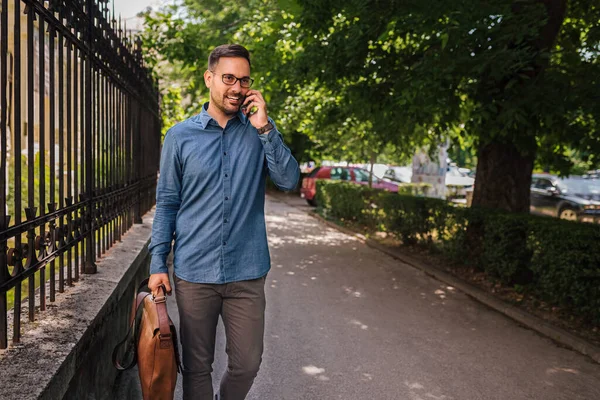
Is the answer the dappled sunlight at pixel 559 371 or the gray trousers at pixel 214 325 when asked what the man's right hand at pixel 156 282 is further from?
the dappled sunlight at pixel 559 371

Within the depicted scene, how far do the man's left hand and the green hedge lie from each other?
464 cm

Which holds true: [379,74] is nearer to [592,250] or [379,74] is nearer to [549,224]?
[549,224]

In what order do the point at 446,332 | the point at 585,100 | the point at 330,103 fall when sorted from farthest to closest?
the point at 330,103
the point at 585,100
the point at 446,332

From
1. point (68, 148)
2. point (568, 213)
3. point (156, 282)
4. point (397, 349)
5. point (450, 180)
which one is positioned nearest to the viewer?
point (156, 282)

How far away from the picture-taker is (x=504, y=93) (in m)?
7.98

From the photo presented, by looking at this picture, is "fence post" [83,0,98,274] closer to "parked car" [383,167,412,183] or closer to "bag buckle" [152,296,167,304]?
"bag buckle" [152,296,167,304]

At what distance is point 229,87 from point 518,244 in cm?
620

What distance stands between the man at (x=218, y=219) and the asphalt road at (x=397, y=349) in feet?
4.84

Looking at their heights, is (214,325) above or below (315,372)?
above

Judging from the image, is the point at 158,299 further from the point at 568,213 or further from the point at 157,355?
the point at 568,213

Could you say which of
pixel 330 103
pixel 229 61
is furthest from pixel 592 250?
pixel 330 103

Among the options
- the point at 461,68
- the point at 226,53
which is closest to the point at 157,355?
the point at 226,53

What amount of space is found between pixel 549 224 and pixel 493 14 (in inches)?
100

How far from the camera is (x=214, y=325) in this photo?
3.13m
